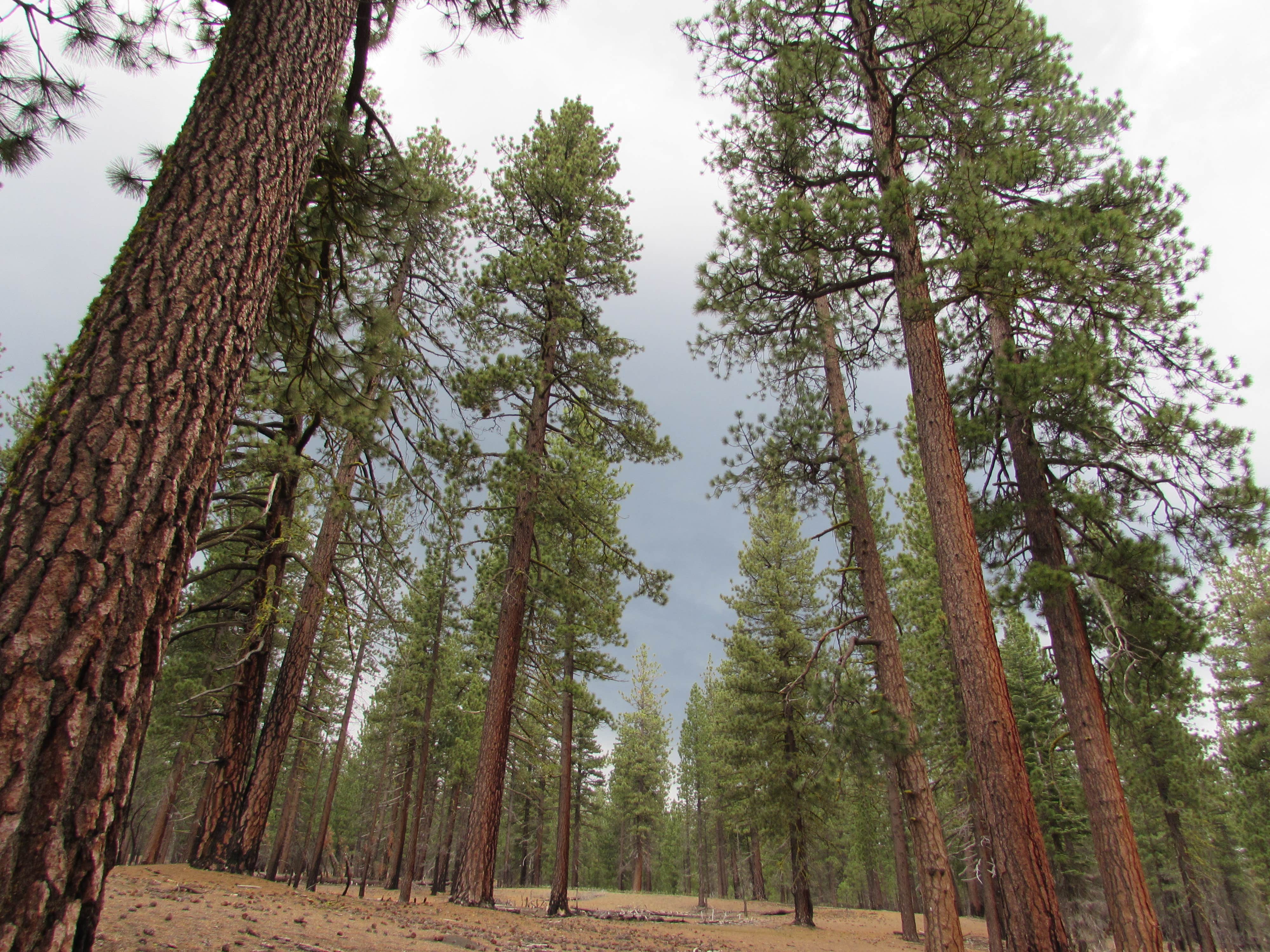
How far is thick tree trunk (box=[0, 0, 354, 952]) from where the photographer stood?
173 centimetres

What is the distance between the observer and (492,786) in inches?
359

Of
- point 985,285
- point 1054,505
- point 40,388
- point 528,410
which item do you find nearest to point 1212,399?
point 1054,505

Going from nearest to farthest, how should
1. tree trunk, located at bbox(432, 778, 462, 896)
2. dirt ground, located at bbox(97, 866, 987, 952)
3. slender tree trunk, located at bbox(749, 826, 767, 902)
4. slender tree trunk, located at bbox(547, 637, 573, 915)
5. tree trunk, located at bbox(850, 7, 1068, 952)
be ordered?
dirt ground, located at bbox(97, 866, 987, 952) → tree trunk, located at bbox(850, 7, 1068, 952) → slender tree trunk, located at bbox(547, 637, 573, 915) → tree trunk, located at bbox(432, 778, 462, 896) → slender tree trunk, located at bbox(749, 826, 767, 902)

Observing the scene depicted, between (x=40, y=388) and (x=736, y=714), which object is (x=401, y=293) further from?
(x=736, y=714)

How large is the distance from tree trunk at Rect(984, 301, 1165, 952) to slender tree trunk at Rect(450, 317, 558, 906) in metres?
7.38

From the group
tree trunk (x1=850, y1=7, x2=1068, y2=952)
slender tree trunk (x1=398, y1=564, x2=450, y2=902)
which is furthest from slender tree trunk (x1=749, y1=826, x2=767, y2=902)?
tree trunk (x1=850, y1=7, x2=1068, y2=952)

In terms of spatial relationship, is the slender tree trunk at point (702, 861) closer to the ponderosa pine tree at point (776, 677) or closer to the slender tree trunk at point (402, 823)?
the ponderosa pine tree at point (776, 677)

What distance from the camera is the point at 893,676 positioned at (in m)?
7.81

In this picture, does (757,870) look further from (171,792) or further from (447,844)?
(171,792)

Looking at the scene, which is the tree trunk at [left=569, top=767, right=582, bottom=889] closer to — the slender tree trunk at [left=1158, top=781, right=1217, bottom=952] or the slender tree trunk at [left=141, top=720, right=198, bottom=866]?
the slender tree trunk at [left=141, top=720, right=198, bottom=866]

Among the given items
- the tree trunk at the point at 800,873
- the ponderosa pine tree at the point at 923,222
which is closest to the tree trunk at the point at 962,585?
the ponderosa pine tree at the point at 923,222

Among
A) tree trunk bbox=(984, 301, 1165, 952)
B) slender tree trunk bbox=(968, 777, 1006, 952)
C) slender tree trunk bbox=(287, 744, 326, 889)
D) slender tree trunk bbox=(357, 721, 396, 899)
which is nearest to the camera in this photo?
tree trunk bbox=(984, 301, 1165, 952)

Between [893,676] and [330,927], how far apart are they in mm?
6829

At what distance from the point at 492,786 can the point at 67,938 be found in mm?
8185
